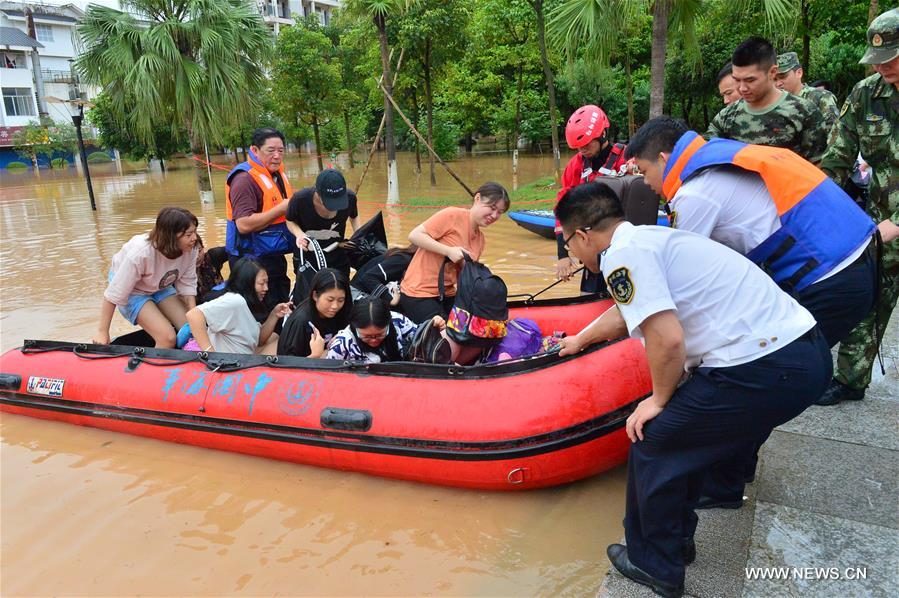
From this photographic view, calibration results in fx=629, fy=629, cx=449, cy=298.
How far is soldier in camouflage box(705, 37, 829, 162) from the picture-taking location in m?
3.05

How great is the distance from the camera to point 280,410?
3492 mm

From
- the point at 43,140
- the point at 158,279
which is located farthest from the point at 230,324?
the point at 43,140

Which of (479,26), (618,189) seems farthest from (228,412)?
(479,26)

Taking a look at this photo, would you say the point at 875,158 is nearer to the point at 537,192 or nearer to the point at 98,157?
the point at 537,192

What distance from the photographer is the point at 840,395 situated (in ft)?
11.4

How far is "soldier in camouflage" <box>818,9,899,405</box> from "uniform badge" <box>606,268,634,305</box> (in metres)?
1.83

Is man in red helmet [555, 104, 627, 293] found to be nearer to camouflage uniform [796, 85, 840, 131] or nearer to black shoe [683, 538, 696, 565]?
camouflage uniform [796, 85, 840, 131]

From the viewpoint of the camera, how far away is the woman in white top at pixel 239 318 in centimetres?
397

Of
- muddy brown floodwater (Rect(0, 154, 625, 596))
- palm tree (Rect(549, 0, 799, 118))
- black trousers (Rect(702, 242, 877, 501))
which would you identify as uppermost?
palm tree (Rect(549, 0, 799, 118))

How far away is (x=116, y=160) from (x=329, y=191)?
35.7 metres

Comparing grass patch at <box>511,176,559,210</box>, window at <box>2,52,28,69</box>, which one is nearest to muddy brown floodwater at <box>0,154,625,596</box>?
grass patch at <box>511,176,559,210</box>

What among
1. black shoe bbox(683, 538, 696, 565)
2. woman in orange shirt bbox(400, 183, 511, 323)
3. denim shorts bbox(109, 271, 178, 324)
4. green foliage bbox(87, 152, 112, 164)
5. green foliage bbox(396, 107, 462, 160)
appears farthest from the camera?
green foliage bbox(87, 152, 112, 164)

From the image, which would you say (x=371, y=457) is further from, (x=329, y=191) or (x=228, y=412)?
(x=329, y=191)

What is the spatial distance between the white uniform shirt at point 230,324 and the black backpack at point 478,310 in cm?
143
